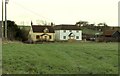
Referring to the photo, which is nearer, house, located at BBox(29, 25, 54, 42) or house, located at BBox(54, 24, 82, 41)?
house, located at BBox(29, 25, 54, 42)

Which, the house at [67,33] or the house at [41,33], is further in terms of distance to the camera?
the house at [67,33]

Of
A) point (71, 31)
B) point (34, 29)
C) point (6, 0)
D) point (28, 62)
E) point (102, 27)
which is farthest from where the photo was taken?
point (102, 27)

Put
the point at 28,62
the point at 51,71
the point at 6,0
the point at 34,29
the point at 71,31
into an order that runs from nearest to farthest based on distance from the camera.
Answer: the point at 51,71, the point at 28,62, the point at 6,0, the point at 34,29, the point at 71,31

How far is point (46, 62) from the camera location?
1619 centimetres

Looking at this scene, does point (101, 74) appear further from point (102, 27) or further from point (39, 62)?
point (102, 27)

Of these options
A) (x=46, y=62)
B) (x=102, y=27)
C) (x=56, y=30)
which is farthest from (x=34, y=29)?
(x=46, y=62)

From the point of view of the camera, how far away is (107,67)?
16219 millimetres

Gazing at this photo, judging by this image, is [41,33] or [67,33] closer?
[41,33]

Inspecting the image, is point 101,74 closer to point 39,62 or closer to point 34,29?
point 39,62

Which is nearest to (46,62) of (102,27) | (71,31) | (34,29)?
(34,29)

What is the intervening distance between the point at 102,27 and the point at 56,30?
3366 centimetres

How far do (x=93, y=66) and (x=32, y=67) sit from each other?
3708 mm

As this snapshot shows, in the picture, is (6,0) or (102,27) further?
(102,27)

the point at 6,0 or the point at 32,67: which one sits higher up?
the point at 6,0
